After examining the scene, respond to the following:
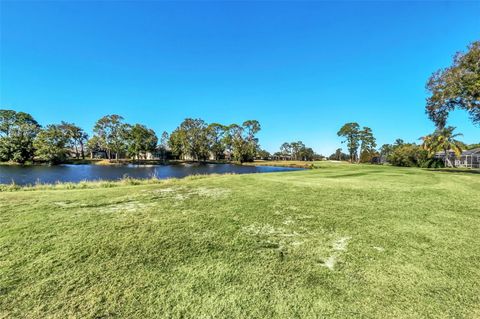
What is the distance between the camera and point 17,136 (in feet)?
157

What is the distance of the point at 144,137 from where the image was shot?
6197 centimetres

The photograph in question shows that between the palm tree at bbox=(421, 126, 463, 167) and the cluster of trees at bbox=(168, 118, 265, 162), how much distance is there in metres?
40.6

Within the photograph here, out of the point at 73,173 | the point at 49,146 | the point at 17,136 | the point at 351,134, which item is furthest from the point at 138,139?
the point at 351,134

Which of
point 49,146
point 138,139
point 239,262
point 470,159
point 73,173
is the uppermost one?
point 138,139

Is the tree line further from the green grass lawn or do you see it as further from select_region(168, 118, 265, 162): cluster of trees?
the green grass lawn

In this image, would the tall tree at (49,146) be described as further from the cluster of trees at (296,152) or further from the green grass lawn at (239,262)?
the cluster of trees at (296,152)

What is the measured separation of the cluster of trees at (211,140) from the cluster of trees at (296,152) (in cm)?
3942

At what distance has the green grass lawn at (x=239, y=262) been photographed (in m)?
2.00

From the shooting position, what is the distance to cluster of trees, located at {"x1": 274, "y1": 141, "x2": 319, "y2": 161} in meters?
101

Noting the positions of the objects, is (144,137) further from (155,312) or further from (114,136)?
(155,312)

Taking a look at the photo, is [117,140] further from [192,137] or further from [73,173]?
[73,173]

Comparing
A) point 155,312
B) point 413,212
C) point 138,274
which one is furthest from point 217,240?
point 413,212

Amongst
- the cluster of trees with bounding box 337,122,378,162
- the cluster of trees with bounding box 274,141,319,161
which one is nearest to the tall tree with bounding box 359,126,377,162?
the cluster of trees with bounding box 337,122,378,162

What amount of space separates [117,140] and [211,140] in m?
26.2
